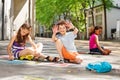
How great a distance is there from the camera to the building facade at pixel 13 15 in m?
27.6

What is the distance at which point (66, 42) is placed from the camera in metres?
9.16

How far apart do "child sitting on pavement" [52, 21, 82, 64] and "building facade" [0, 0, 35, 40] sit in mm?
18491

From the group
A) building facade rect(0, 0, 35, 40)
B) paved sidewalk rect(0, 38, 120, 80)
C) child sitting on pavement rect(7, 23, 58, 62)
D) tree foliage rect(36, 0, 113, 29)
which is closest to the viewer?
paved sidewalk rect(0, 38, 120, 80)

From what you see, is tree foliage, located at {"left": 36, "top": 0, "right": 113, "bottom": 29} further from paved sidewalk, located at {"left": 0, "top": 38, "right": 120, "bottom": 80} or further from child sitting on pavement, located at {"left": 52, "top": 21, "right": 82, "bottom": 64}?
paved sidewalk, located at {"left": 0, "top": 38, "right": 120, "bottom": 80}

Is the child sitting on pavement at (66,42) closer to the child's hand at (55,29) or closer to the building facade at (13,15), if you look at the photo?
the child's hand at (55,29)

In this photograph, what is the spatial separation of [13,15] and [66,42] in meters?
23.8

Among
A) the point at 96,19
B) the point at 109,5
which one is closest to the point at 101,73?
the point at 109,5

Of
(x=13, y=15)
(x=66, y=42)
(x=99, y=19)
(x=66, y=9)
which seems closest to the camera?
(x=66, y=42)

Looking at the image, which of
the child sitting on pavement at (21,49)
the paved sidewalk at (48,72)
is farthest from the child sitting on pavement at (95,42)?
the paved sidewalk at (48,72)

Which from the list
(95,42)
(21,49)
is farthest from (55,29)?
(95,42)

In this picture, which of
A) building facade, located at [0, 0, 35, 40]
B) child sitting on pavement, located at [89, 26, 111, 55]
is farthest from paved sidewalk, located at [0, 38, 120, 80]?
building facade, located at [0, 0, 35, 40]

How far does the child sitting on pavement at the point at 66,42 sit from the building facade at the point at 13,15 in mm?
18491

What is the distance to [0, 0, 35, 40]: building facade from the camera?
2759 cm

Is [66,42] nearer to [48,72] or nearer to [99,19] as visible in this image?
[48,72]
